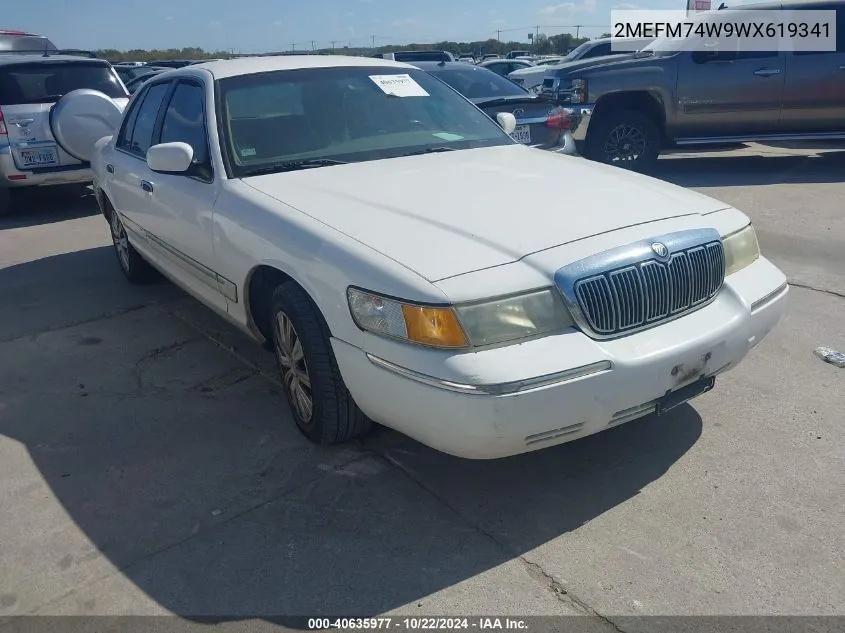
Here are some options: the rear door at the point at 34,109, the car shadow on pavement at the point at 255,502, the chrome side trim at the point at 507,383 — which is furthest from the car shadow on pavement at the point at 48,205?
the chrome side trim at the point at 507,383

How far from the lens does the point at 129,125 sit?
5363mm

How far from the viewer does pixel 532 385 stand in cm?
248

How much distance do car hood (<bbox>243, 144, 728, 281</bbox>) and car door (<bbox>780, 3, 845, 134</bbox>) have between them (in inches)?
248

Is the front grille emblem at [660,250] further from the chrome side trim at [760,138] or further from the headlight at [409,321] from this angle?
the chrome side trim at [760,138]

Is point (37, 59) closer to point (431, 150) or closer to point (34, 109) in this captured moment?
point (34, 109)

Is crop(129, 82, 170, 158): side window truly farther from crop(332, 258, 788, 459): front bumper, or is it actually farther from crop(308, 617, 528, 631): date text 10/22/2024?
crop(308, 617, 528, 631): date text 10/22/2024

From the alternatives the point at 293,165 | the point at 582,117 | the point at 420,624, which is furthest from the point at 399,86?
the point at 582,117

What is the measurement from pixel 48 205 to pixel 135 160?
17.4 feet

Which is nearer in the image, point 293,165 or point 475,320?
point 475,320

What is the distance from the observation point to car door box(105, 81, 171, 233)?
4789mm

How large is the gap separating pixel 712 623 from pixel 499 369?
1.00m

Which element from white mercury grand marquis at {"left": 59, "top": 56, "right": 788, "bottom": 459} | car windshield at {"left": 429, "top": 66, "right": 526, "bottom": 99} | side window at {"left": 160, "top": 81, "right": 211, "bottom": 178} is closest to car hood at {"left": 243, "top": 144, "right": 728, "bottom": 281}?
white mercury grand marquis at {"left": 59, "top": 56, "right": 788, "bottom": 459}

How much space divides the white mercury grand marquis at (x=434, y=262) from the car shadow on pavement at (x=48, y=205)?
487 cm

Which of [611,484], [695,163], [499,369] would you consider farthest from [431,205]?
[695,163]
